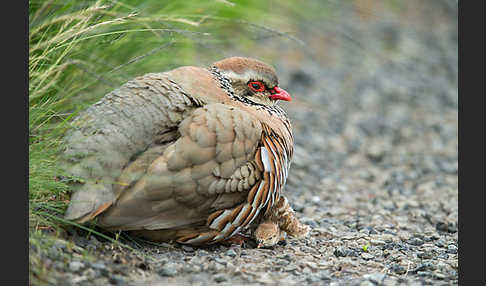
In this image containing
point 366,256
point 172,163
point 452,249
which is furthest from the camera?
point 452,249

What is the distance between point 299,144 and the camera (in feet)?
27.3

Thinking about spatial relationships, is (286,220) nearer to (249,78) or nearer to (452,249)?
(249,78)

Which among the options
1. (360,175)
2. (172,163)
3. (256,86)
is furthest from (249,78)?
(360,175)

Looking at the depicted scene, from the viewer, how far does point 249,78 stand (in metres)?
5.18

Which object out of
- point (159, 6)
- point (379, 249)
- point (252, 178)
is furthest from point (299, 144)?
point (252, 178)

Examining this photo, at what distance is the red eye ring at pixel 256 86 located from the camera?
5.22 m

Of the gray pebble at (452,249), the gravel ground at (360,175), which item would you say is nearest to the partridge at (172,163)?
the gravel ground at (360,175)

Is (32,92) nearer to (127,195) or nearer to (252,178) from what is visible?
(127,195)

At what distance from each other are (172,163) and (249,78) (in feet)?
4.53

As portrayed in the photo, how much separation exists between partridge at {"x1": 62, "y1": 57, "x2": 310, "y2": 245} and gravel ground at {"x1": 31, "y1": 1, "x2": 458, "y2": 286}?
26 centimetres

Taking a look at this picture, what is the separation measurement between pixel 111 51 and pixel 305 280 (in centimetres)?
315

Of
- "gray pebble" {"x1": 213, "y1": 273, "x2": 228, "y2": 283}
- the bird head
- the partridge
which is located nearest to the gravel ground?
"gray pebble" {"x1": 213, "y1": 273, "x2": 228, "y2": 283}

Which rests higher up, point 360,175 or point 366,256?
point 360,175

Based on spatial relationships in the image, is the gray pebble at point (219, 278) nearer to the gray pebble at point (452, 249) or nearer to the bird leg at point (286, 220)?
the bird leg at point (286, 220)
